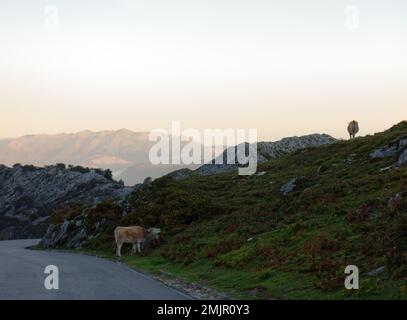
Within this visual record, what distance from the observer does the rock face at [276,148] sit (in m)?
97.2

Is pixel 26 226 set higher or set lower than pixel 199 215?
lower

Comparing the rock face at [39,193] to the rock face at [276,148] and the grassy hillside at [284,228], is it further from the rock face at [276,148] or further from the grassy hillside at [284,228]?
the grassy hillside at [284,228]

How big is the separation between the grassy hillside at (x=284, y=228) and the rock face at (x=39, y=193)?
178 feet

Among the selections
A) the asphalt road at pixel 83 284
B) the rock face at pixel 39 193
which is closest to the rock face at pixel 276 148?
the rock face at pixel 39 193

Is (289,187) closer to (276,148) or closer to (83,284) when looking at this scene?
(83,284)

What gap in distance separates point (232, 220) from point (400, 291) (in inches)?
962

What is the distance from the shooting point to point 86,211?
57219 millimetres

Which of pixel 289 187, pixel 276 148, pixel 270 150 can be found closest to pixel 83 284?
pixel 289 187

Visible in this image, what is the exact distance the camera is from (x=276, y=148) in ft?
354

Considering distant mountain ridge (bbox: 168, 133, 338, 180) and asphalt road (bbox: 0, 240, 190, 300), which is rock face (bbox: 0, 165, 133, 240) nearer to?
distant mountain ridge (bbox: 168, 133, 338, 180)

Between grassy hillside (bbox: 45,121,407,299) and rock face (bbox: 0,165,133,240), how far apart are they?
54.2 m
